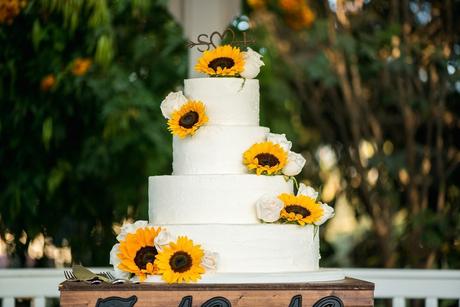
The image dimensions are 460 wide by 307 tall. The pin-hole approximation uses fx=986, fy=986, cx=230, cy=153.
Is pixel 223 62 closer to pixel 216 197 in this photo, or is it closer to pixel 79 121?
pixel 216 197

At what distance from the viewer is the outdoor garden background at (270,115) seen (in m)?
5.06

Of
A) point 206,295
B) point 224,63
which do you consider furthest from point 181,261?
point 224,63

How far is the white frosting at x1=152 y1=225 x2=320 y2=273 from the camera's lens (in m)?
2.99

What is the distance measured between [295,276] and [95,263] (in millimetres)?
2556

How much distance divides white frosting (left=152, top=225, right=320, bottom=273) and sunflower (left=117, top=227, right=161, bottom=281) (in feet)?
0.22

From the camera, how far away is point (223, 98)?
3188 mm

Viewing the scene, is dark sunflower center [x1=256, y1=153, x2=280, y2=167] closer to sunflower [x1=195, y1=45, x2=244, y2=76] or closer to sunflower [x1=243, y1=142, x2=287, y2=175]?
sunflower [x1=243, y1=142, x2=287, y2=175]

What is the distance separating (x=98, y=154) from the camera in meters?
5.16

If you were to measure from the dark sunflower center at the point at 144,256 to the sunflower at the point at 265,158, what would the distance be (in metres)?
0.40

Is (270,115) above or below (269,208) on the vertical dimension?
above

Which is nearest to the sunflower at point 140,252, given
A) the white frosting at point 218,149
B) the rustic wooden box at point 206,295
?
→ the rustic wooden box at point 206,295

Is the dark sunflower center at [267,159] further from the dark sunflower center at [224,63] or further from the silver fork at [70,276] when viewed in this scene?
the silver fork at [70,276]

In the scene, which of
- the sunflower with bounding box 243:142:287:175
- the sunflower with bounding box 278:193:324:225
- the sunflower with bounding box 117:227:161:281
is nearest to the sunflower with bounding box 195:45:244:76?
the sunflower with bounding box 243:142:287:175

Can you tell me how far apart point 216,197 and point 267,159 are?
21cm
